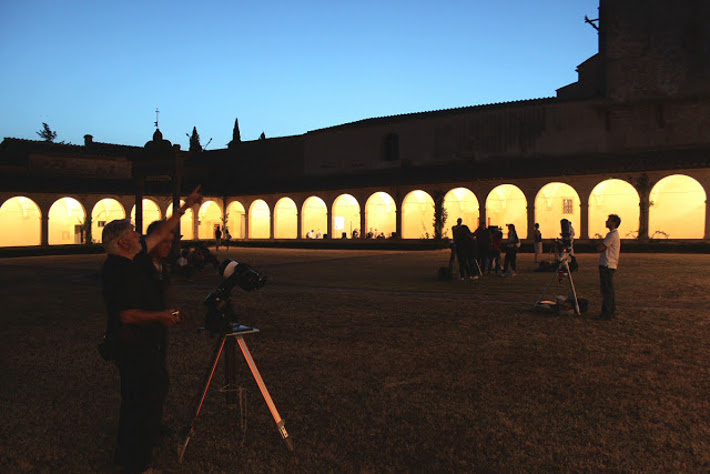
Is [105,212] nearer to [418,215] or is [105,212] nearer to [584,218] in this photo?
[418,215]

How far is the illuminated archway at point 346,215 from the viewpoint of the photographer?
114ft

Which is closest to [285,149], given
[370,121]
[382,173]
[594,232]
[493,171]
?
[370,121]

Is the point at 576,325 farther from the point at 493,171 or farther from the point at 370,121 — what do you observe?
the point at 370,121

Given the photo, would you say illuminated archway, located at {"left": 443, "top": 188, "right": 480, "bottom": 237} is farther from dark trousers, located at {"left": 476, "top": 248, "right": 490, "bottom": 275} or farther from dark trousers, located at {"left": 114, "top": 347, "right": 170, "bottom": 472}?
dark trousers, located at {"left": 114, "top": 347, "right": 170, "bottom": 472}

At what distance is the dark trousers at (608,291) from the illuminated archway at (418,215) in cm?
2374

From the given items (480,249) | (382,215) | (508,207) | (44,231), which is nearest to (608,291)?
(480,249)

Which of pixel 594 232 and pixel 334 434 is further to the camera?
pixel 594 232

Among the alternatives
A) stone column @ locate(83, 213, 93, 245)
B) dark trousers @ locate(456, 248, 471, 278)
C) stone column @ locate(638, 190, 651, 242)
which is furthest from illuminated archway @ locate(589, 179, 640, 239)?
stone column @ locate(83, 213, 93, 245)

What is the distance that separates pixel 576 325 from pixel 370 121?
30.8 meters

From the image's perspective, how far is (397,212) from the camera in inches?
1239

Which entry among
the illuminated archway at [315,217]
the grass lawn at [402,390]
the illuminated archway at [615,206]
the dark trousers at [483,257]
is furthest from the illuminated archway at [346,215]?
the grass lawn at [402,390]

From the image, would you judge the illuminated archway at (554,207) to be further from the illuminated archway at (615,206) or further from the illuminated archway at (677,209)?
the illuminated archway at (677,209)

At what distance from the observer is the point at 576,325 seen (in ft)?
24.7

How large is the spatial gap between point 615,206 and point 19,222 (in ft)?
113
